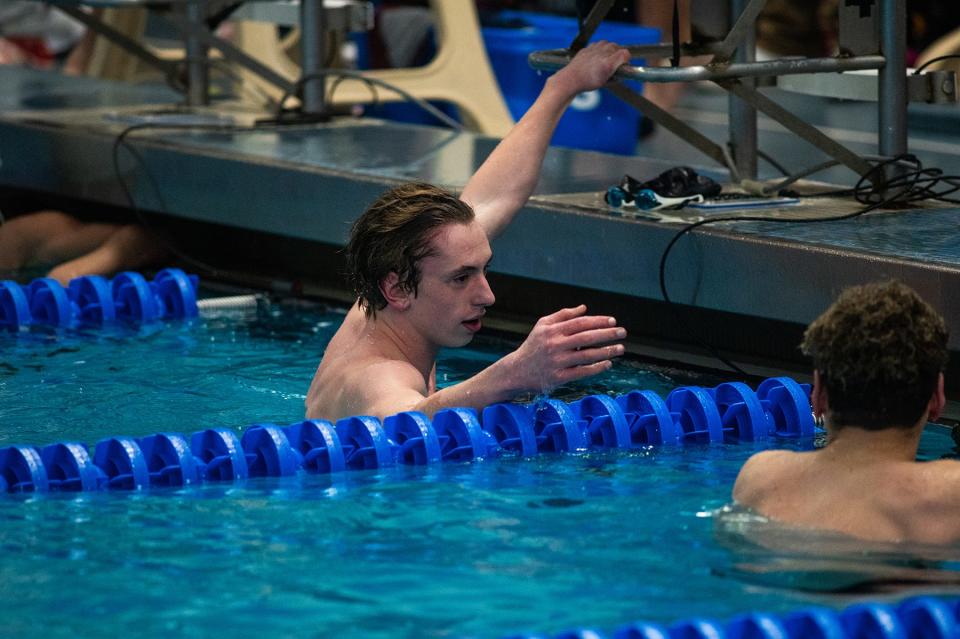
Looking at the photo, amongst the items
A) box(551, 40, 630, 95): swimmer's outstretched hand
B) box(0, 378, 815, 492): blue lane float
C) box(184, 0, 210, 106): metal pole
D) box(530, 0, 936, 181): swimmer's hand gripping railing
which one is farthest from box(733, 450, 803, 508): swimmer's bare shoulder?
box(184, 0, 210, 106): metal pole

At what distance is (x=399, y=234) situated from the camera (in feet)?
12.8

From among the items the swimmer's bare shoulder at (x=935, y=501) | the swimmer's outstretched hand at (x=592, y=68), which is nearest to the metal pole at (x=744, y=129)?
the swimmer's outstretched hand at (x=592, y=68)

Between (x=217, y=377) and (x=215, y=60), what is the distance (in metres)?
3.59

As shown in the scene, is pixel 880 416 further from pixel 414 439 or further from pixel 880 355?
pixel 414 439

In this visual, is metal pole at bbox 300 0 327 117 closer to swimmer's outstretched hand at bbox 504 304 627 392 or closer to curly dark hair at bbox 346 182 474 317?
curly dark hair at bbox 346 182 474 317

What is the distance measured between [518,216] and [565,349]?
187cm

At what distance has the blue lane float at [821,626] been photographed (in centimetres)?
247

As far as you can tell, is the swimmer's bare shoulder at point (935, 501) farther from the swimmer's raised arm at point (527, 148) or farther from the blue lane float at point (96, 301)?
the blue lane float at point (96, 301)

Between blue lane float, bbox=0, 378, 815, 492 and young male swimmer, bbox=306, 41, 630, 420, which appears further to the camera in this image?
young male swimmer, bbox=306, 41, 630, 420

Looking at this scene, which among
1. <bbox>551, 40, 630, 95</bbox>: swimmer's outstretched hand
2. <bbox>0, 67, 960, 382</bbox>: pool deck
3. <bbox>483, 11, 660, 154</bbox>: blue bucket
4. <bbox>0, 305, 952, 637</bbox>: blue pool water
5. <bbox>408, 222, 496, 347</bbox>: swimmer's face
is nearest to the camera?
<bbox>0, 305, 952, 637</bbox>: blue pool water

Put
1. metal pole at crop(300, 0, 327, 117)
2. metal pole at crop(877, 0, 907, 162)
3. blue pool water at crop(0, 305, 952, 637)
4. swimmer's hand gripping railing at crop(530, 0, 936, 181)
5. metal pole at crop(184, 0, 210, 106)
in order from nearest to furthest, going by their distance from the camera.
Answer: blue pool water at crop(0, 305, 952, 637)
swimmer's hand gripping railing at crop(530, 0, 936, 181)
metal pole at crop(877, 0, 907, 162)
metal pole at crop(300, 0, 327, 117)
metal pole at crop(184, 0, 210, 106)

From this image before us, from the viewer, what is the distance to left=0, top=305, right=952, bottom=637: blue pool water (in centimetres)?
278

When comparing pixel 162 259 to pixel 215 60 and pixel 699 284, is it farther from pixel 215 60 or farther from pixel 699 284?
A: pixel 699 284

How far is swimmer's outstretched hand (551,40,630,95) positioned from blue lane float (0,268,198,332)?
1.97 m
